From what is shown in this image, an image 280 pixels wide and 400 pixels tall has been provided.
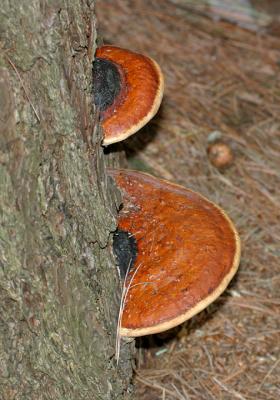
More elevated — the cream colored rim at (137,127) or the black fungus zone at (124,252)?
the cream colored rim at (137,127)

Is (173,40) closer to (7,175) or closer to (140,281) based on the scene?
(140,281)

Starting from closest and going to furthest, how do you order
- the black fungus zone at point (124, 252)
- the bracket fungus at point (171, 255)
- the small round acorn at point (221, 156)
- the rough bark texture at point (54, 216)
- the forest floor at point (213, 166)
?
the rough bark texture at point (54, 216)
the bracket fungus at point (171, 255)
the black fungus zone at point (124, 252)
the forest floor at point (213, 166)
the small round acorn at point (221, 156)

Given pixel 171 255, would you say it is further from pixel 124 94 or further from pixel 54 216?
pixel 124 94

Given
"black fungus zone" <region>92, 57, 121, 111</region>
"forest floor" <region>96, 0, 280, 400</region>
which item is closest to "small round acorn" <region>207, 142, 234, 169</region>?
"forest floor" <region>96, 0, 280, 400</region>

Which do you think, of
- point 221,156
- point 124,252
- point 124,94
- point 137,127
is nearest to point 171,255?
point 124,252

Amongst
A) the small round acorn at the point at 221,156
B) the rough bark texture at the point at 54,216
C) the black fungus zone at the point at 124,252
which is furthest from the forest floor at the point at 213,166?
the black fungus zone at the point at 124,252

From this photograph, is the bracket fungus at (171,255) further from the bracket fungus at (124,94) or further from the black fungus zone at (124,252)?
the bracket fungus at (124,94)

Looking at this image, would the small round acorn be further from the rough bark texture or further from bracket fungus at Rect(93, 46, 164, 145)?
the rough bark texture

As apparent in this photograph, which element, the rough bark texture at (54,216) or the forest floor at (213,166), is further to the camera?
the forest floor at (213,166)
